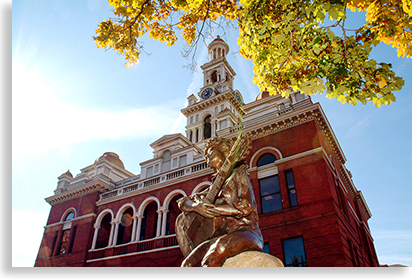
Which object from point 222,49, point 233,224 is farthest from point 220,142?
point 222,49

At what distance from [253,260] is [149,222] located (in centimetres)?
1916

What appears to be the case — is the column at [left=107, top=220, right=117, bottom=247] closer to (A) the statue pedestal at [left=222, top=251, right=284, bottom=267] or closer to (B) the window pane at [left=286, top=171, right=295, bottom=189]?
(B) the window pane at [left=286, top=171, right=295, bottom=189]

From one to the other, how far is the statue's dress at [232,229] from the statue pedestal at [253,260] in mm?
114

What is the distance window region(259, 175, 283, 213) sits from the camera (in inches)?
620

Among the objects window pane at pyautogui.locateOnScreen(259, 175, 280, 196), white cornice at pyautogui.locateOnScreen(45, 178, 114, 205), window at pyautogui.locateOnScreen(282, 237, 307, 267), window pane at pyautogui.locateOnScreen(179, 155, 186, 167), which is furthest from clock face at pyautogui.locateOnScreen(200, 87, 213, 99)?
window at pyautogui.locateOnScreen(282, 237, 307, 267)

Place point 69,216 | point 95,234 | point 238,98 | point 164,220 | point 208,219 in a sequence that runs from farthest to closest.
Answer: point 238,98, point 69,216, point 95,234, point 164,220, point 208,219

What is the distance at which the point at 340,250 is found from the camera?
12.6 metres

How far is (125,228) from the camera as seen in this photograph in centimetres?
2175

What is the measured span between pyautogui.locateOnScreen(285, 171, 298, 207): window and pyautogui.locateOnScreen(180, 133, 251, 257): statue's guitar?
12.0 meters

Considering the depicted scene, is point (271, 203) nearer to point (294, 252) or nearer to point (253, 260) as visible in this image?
point (294, 252)

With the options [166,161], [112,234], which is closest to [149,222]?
[112,234]

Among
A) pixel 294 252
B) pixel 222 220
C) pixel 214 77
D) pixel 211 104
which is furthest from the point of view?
pixel 214 77
